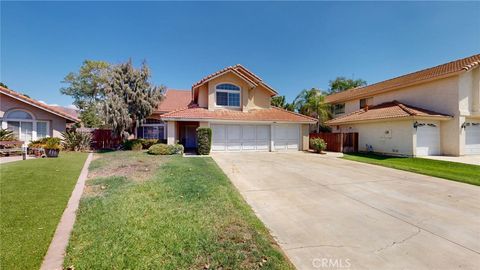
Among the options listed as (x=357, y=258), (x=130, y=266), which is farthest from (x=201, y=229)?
(x=357, y=258)

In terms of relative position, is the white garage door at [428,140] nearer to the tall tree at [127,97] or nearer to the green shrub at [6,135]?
the tall tree at [127,97]

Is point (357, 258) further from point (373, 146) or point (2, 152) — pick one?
point (2, 152)

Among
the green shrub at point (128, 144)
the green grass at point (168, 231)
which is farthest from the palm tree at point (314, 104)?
the green grass at point (168, 231)

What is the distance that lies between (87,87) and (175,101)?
83.2 feet

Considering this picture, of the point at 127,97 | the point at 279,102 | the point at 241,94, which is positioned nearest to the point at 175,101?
the point at 127,97

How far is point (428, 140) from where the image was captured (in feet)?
55.1

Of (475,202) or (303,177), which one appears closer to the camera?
(475,202)

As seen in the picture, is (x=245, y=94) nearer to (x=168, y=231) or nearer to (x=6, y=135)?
(x=168, y=231)

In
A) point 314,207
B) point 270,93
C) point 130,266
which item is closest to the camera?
point 130,266

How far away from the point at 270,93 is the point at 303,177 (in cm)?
1440

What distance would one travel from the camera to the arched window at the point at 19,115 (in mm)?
16900

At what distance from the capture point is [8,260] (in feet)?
10.1

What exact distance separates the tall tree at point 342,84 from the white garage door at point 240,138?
31.0 meters

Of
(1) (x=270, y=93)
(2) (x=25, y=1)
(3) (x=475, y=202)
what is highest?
(2) (x=25, y=1)
